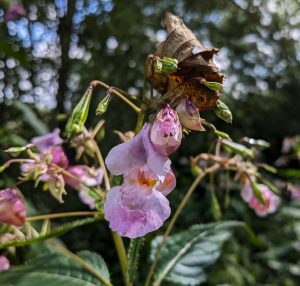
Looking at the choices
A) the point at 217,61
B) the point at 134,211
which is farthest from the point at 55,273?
the point at 217,61

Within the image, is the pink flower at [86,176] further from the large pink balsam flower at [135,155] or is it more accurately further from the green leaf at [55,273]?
the large pink balsam flower at [135,155]

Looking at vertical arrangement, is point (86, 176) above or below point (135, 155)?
below

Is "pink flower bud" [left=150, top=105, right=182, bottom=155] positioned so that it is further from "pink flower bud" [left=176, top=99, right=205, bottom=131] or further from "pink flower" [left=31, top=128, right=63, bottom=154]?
"pink flower" [left=31, top=128, right=63, bottom=154]

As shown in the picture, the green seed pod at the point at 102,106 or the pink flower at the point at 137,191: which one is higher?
the green seed pod at the point at 102,106

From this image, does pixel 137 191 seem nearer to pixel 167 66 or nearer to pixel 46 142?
pixel 167 66

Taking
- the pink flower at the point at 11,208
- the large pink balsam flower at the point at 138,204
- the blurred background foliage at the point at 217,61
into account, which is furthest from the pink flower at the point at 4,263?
the blurred background foliage at the point at 217,61
